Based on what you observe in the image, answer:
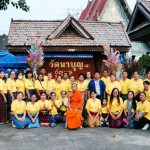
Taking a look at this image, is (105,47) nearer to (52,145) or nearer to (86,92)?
(86,92)

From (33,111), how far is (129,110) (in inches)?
118

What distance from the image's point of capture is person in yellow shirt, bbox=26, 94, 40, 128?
33.8 ft

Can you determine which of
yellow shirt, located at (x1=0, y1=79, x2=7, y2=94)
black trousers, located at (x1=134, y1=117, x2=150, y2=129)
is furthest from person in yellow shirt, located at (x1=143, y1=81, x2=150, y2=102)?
yellow shirt, located at (x1=0, y1=79, x2=7, y2=94)

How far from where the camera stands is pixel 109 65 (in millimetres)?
13570

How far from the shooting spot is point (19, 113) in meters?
10.3

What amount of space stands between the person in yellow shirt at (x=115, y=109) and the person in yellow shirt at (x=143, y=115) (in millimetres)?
512

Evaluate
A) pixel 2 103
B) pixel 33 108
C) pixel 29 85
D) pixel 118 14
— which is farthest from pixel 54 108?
pixel 118 14

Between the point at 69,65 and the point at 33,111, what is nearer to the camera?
the point at 33,111

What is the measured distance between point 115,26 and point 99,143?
10018 mm

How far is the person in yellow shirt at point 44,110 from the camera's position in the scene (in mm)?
10688

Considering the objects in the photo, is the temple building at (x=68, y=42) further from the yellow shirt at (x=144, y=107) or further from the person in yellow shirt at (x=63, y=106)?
the yellow shirt at (x=144, y=107)

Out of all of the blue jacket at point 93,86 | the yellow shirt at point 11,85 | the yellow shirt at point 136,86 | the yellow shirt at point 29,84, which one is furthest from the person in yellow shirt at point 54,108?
the yellow shirt at point 136,86

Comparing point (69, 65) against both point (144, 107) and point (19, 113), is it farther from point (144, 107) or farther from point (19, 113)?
point (144, 107)

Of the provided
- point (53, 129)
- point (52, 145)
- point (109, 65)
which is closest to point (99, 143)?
point (52, 145)
